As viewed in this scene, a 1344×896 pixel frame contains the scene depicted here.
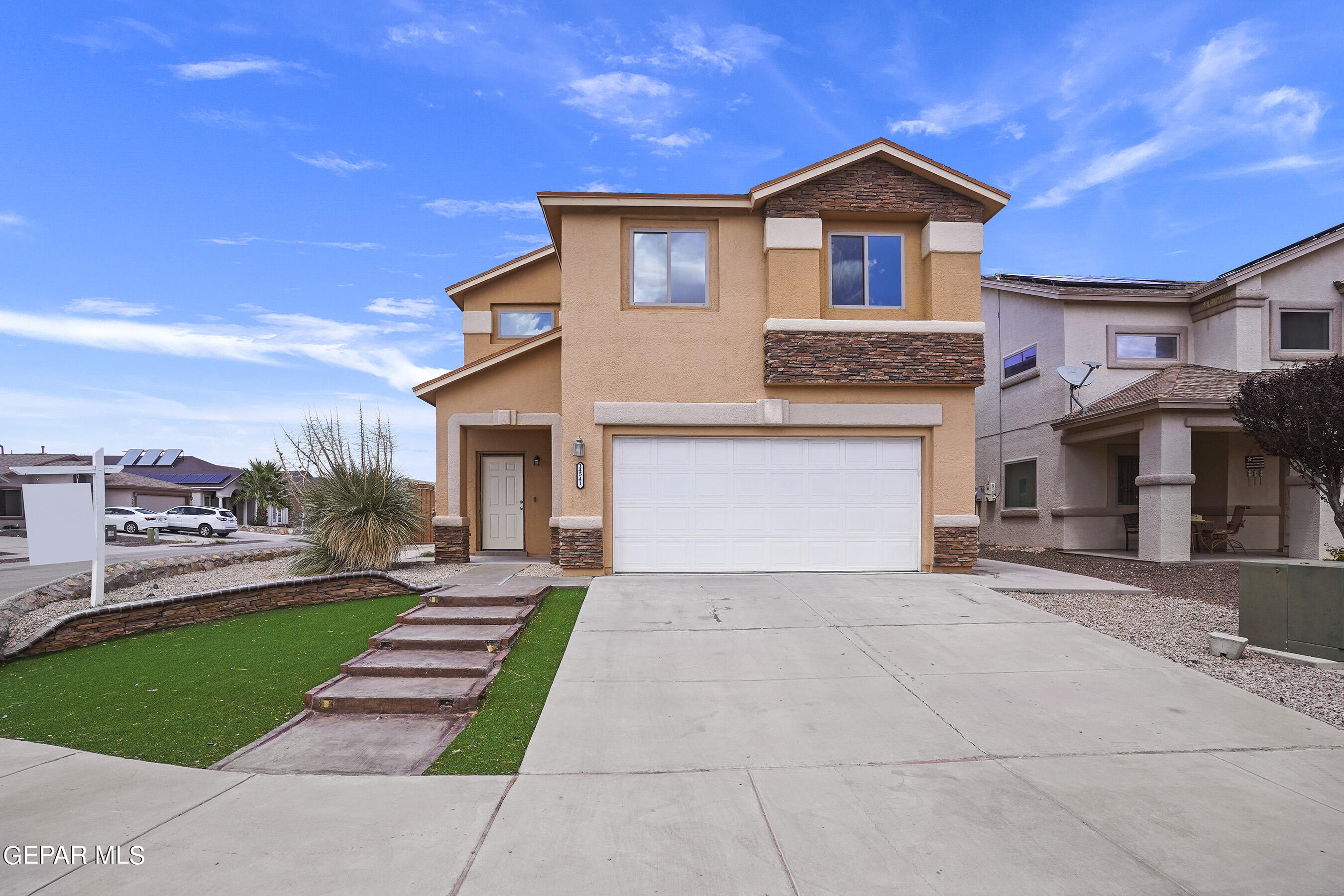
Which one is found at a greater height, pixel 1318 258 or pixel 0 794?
pixel 1318 258

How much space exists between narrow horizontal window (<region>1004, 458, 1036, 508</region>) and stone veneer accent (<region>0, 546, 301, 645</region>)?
56.6 feet

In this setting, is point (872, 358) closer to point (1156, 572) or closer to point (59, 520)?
point (1156, 572)

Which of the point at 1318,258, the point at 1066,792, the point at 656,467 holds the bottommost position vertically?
the point at 1066,792

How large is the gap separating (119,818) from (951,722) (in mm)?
5531

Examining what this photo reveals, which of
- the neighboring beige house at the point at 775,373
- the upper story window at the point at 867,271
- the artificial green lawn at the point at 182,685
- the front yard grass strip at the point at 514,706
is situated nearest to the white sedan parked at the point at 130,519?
the artificial green lawn at the point at 182,685

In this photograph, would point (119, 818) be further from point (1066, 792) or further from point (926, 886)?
point (1066, 792)

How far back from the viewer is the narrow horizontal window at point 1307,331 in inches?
656

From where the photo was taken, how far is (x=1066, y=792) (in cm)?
459

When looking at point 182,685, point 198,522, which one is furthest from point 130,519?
point 182,685

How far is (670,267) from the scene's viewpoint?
1225 centimetres

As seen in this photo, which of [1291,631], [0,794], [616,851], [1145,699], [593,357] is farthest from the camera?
[593,357]

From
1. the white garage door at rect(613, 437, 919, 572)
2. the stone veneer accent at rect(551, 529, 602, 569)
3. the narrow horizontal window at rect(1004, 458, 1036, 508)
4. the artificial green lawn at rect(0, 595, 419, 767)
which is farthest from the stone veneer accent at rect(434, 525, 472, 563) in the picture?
the narrow horizontal window at rect(1004, 458, 1036, 508)

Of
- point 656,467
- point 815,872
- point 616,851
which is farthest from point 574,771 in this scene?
point 656,467

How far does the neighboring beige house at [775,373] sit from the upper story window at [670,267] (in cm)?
3
